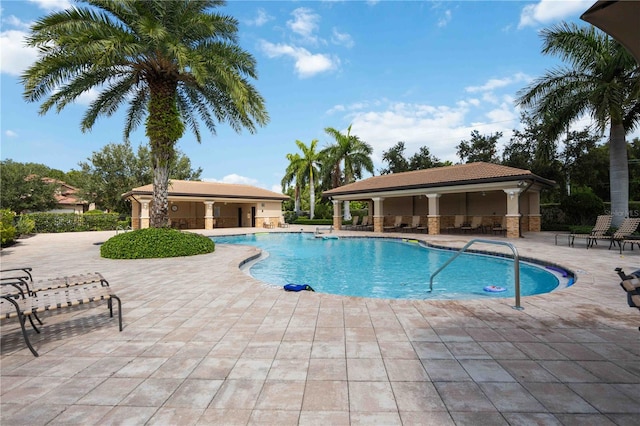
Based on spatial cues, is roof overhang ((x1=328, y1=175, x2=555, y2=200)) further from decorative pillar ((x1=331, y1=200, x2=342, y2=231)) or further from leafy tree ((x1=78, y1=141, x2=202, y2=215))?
leafy tree ((x1=78, y1=141, x2=202, y2=215))

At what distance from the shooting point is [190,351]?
3.66 m

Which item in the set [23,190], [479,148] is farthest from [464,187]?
[23,190]

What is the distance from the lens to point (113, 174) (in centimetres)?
3784

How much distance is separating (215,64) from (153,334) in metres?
10.3

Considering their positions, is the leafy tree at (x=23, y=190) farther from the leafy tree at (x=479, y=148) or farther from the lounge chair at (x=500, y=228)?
the leafy tree at (x=479, y=148)

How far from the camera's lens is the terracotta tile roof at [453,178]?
17.6m

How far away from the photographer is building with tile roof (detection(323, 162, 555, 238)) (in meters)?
17.8

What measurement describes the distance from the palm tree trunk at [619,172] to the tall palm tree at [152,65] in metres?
16.8

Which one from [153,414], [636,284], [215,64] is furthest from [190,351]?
[215,64]

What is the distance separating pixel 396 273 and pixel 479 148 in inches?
1203

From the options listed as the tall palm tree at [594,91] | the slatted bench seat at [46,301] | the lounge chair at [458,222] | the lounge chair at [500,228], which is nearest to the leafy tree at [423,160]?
the lounge chair at [458,222]

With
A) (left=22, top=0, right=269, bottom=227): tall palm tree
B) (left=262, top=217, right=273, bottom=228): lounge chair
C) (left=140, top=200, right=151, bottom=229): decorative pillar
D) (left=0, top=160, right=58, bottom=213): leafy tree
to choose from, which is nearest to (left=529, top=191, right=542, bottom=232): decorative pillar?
(left=22, top=0, right=269, bottom=227): tall palm tree

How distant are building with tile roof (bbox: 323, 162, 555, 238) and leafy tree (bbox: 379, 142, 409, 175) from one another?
37.9 ft

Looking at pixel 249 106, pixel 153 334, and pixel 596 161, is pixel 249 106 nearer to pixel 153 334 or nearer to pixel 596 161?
pixel 153 334
